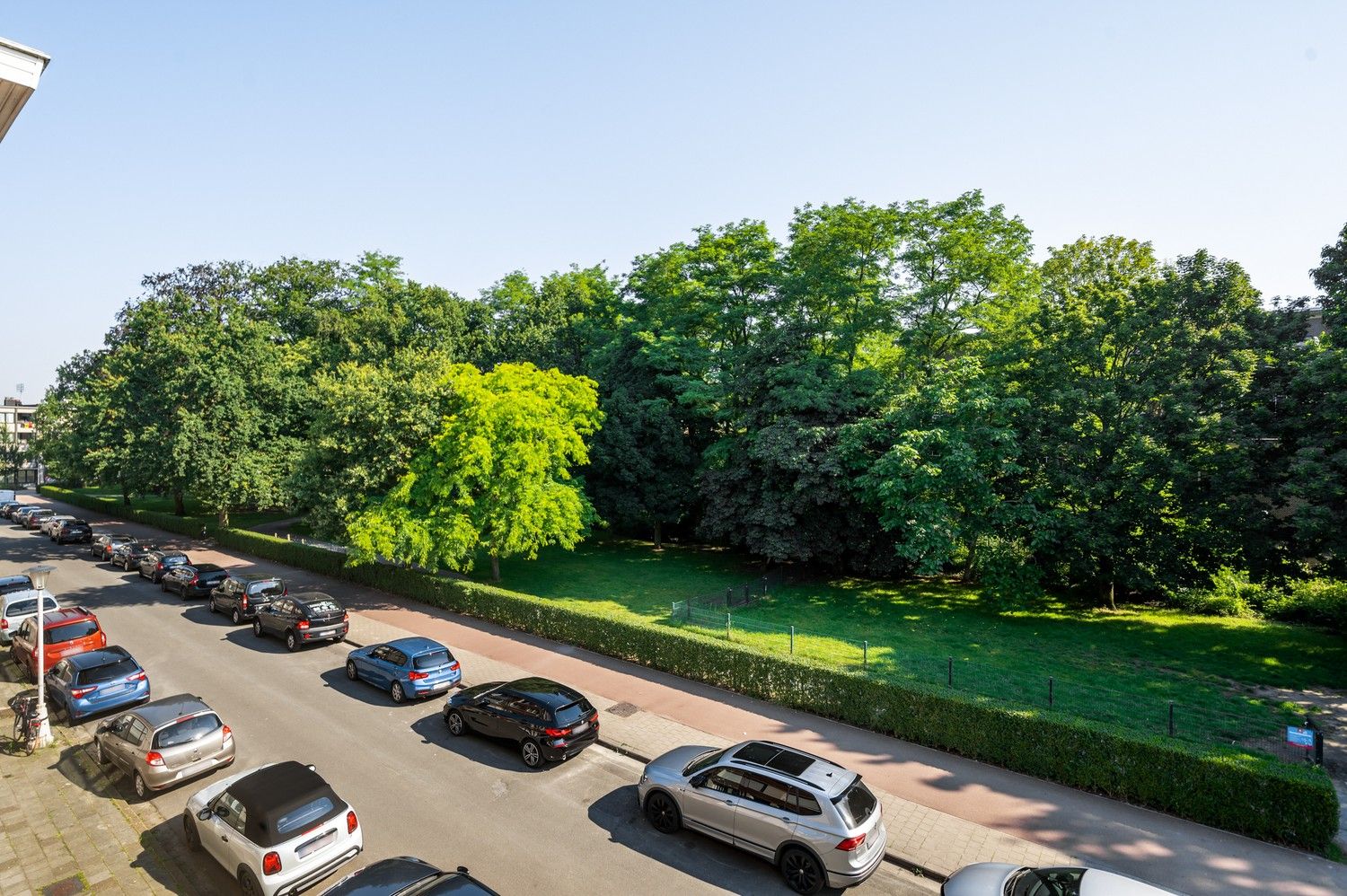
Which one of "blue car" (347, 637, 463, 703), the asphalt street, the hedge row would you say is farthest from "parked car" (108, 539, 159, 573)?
the hedge row

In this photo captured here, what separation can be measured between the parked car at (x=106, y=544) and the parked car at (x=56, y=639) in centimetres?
1846

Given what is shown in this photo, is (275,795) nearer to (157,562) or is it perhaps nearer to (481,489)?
(481,489)

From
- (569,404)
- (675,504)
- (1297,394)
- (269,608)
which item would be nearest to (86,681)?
(269,608)

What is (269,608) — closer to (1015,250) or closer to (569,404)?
(569,404)

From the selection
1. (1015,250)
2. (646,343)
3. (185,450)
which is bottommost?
(185,450)

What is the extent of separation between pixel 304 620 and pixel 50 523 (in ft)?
124

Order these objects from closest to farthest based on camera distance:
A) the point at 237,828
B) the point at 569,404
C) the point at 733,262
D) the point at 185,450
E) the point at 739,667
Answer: the point at 237,828, the point at 739,667, the point at 569,404, the point at 185,450, the point at 733,262

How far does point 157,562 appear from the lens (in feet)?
98.0

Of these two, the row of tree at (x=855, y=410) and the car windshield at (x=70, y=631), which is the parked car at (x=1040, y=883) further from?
the car windshield at (x=70, y=631)

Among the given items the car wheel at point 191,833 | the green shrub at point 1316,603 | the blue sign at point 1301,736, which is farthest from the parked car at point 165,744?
the green shrub at point 1316,603

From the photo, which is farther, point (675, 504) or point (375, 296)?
point (375, 296)

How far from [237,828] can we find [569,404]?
72.6 feet

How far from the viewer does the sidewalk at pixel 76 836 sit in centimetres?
961

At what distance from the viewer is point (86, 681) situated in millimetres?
15531
